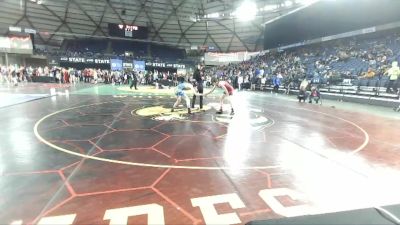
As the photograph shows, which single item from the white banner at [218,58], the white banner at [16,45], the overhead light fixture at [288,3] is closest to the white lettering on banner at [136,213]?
the overhead light fixture at [288,3]

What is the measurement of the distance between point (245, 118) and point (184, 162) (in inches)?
212

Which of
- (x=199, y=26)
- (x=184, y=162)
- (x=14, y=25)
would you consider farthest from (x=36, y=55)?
(x=184, y=162)

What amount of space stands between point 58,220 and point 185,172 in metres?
1.95

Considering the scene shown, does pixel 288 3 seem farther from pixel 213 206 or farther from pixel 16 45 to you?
pixel 16 45

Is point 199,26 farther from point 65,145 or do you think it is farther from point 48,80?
point 65,145

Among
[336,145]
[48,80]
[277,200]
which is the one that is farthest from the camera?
[48,80]

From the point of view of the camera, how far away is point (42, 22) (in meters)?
41.2

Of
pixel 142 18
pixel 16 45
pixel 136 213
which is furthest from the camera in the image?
pixel 142 18

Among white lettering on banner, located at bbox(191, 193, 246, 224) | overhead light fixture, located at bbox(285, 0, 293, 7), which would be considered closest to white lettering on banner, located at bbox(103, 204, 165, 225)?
white lettering on banner, located at bbox(191, 193, 246, 224)

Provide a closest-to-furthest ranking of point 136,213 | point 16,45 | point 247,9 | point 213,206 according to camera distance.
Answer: point 136,213, point 213,206, point 247,9, point 16,45

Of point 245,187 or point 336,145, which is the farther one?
point 336,145

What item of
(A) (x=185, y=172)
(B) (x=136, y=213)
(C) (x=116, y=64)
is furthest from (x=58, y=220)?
(C) (x=116, y=64)

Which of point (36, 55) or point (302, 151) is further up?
point (36, 55)

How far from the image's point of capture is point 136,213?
305 cm
